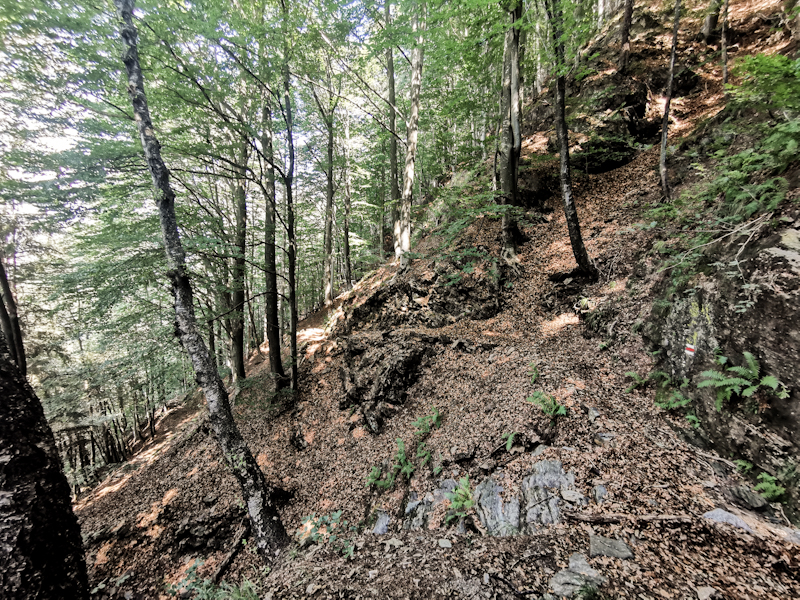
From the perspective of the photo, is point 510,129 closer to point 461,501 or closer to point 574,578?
point 461,501

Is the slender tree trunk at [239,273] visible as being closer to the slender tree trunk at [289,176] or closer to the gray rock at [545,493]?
the slender tree trunk at [289,176]

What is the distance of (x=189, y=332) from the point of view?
5715 mm

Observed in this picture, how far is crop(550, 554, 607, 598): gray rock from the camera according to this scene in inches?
112

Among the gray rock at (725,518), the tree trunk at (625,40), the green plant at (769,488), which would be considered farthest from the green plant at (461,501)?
the tree trunk at (625,40)

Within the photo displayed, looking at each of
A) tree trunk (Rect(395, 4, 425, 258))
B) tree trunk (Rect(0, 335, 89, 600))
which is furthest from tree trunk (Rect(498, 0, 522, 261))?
tree trunk (Rect(0, 335, 89, 600))

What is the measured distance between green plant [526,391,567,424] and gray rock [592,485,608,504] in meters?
1.24

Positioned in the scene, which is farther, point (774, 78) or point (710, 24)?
point (710, 24)

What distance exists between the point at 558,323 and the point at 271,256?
914cm

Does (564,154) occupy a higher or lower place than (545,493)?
higher

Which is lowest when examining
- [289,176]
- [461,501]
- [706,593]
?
[461,501]

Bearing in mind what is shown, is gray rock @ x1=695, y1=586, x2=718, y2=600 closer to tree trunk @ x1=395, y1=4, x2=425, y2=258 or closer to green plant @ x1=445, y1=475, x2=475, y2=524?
green plant @ x1=445, y1=475, x2=475, y2=524

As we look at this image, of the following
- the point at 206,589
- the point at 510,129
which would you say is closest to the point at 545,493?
the point at 206,589

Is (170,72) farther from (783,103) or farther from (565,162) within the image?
(783,103)

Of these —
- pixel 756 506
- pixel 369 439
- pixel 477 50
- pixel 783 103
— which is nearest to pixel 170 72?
pixel 477 50
